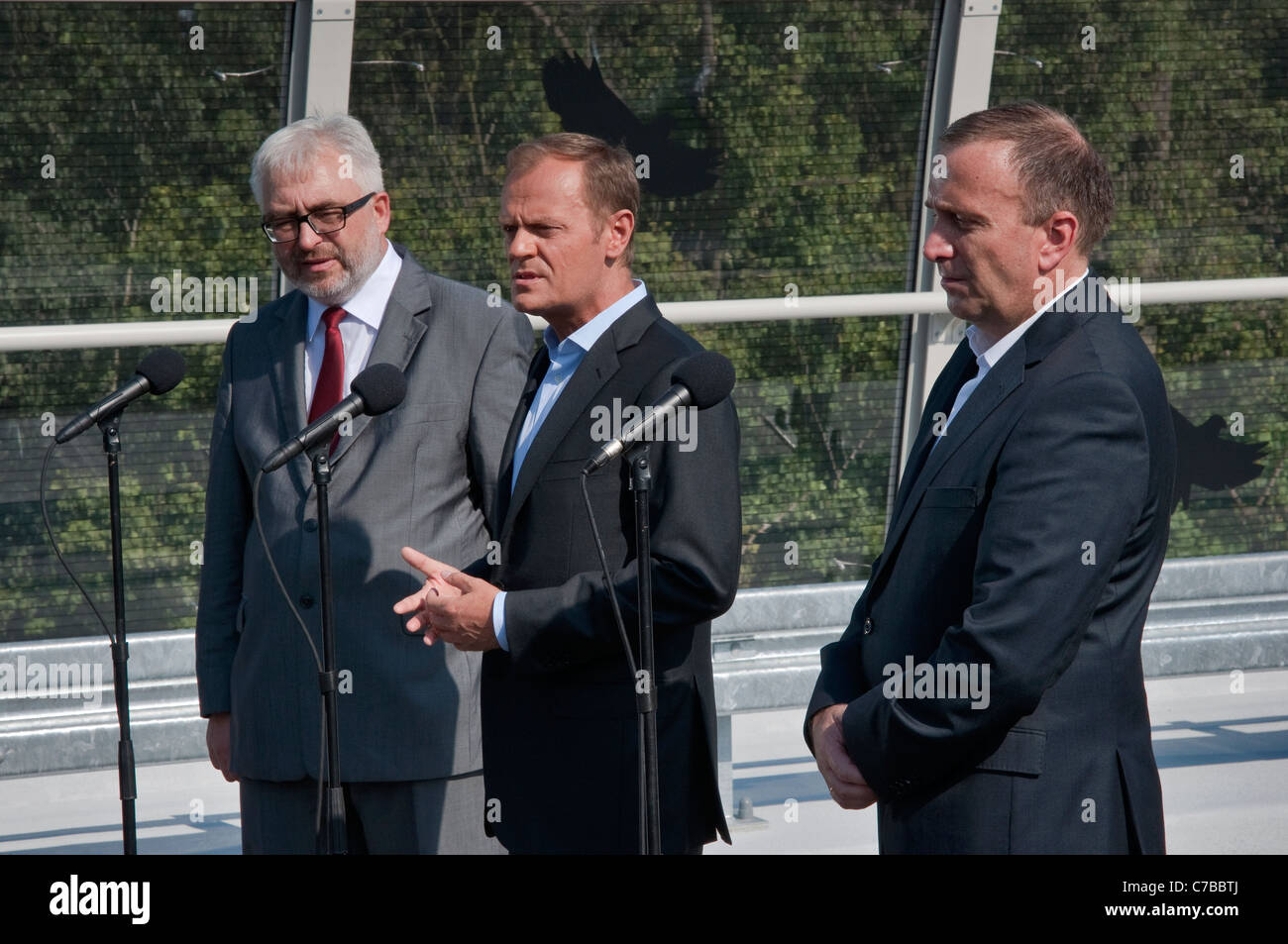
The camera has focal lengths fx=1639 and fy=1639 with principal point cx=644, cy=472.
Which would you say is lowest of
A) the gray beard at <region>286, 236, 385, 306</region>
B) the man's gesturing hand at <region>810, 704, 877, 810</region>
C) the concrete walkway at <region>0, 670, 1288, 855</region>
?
the concrete walkway at <region>0, 670, 1288, 855</region>

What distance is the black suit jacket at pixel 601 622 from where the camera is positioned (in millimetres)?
3158

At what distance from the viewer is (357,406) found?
325 centimetres

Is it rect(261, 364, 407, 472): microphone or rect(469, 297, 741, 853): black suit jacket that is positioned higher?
rect(261, 364, 407, 472): microphone

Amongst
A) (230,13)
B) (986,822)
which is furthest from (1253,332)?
(986,822)

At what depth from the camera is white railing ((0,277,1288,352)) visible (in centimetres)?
532

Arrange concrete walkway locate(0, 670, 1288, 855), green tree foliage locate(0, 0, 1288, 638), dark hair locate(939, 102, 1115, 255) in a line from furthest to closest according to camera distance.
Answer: green tree foliage locate(0, 0, 1288, 638) < concrete walkway locate(0, 670, 1288, 855) < dark hair locate(939, 102, 1115, 255)

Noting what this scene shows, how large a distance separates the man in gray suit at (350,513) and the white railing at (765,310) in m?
1.65

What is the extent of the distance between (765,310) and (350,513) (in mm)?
2688

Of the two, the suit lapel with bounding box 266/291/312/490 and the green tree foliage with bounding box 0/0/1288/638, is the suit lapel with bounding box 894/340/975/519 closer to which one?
the suit lapel with bounding box 266/291/312/490

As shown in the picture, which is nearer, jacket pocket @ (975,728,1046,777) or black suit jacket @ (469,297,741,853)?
jacket pocket @ (975,728,1046,777)

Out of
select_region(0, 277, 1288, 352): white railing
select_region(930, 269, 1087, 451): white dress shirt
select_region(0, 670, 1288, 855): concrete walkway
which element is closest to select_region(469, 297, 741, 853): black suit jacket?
select_region(930, 269, 1087, 451): white dress shirt

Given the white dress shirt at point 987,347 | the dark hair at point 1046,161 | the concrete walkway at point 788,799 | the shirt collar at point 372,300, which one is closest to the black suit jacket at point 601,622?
the white dress shirt at point 987,347

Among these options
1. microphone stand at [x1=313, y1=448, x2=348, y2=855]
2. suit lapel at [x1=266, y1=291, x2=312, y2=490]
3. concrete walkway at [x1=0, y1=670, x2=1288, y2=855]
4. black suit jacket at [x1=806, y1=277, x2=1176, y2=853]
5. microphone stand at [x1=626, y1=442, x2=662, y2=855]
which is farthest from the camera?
concrete walkway at [x1=0, y1=670, x2=1288, y2=855]

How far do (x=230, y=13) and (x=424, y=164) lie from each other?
0.80 metres
